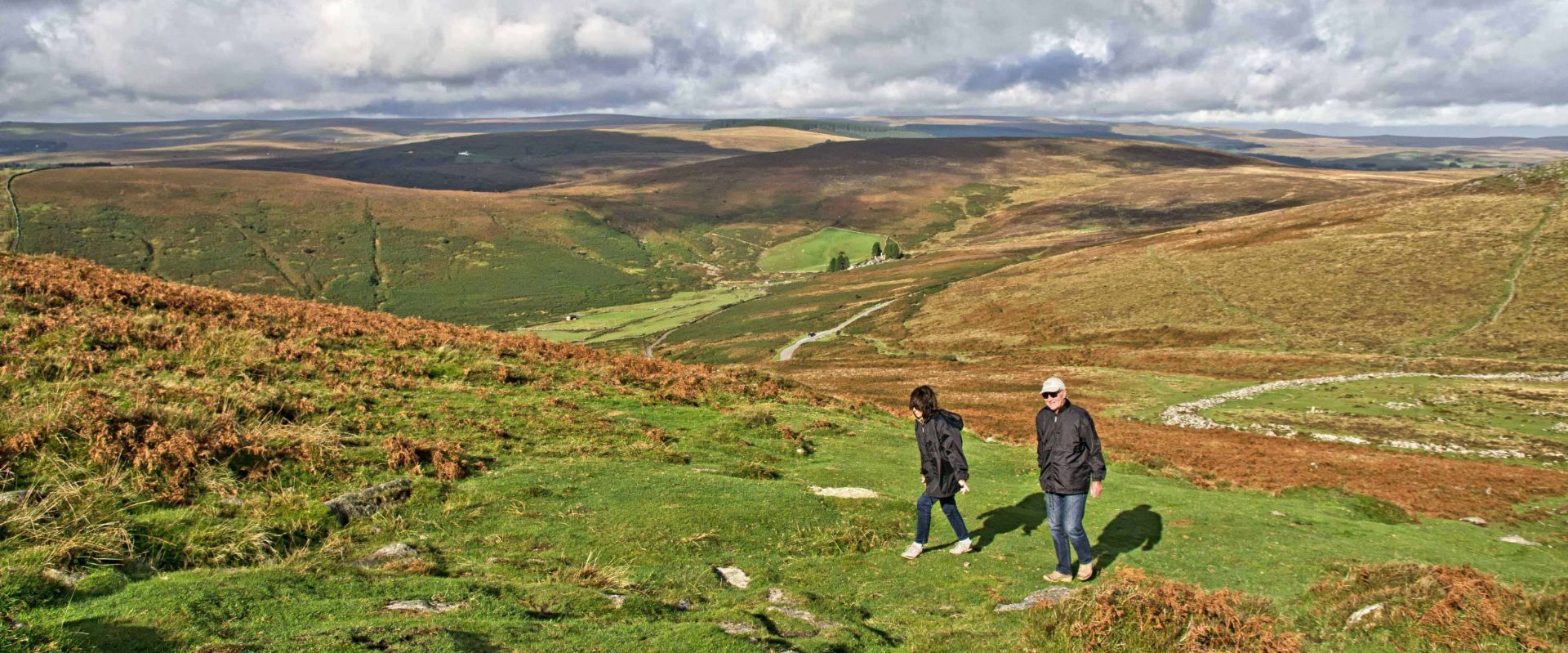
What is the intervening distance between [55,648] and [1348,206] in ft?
517

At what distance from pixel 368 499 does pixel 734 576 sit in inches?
251

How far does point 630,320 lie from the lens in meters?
175

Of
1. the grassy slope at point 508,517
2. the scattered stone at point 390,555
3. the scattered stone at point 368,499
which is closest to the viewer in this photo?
the grassy slope at point 508,517

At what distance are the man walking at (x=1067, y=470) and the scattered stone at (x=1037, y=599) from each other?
0.90m

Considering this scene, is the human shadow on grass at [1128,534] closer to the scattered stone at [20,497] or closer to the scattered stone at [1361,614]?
the scattered stone at [1361,614]

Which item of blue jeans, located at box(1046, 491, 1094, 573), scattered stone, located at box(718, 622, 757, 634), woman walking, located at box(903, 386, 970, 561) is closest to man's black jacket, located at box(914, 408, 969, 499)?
woman walking, located at box(903, 386, 970, 561)

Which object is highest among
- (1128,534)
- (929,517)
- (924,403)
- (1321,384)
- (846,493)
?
(924,403)

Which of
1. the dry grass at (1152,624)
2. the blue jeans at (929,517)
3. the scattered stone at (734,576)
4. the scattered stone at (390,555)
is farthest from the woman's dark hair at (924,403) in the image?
the scattered stone at (390,555)

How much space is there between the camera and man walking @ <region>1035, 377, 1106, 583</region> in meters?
13.8

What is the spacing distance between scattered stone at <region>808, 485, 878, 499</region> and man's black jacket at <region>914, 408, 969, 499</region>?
164 inches

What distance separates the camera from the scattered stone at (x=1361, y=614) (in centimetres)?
1098

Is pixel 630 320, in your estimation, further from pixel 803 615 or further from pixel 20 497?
pixel 803 615

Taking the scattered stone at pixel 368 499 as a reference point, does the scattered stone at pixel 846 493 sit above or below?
below

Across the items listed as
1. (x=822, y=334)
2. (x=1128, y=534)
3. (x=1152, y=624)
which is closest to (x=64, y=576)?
(x=1152, y=624)
